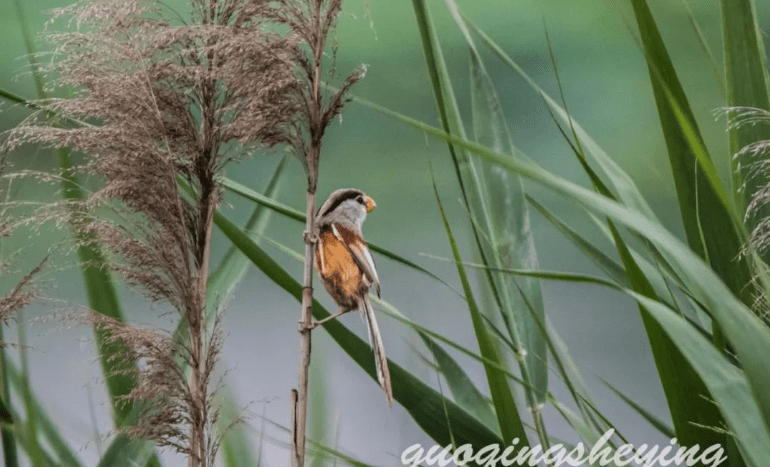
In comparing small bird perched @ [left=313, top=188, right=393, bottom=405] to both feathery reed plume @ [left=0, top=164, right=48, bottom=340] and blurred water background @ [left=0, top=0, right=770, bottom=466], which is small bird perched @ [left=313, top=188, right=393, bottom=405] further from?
feathery reed plume @ [left=0, top=164, right=48, bottom=340]

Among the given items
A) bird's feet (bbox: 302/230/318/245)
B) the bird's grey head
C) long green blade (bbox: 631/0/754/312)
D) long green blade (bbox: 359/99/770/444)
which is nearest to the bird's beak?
the bird's grey head

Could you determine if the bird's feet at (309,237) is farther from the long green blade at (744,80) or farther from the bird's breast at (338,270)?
the long green blade at (744,80)

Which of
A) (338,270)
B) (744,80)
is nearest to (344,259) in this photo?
(338,270)

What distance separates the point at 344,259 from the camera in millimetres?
1241

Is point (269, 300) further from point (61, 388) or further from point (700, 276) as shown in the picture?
point (700, 276)

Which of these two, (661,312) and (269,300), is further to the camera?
(269,300)

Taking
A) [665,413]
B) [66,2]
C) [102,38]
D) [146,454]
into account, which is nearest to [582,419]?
[665,413]

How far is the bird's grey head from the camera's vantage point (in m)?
1.24

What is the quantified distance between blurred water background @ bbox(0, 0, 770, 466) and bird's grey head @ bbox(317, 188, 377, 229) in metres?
0.28

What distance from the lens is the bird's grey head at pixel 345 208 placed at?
1.24 meters

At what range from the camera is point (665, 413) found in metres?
1.48

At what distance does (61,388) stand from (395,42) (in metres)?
0.90

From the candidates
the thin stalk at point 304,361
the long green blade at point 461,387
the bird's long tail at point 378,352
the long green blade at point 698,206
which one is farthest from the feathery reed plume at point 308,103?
the long green blade at point 698,206

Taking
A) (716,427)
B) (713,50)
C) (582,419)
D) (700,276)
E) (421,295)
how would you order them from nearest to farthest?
(700,276), (716,427), (582,419), (421,295), (713,50)
